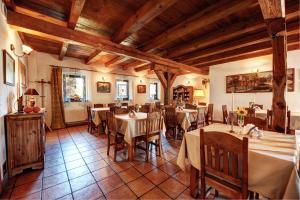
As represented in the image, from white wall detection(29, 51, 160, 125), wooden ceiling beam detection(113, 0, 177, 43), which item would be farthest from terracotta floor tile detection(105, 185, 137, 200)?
white wall detection(29, 51, 160, 125)

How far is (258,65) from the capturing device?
5.18 m

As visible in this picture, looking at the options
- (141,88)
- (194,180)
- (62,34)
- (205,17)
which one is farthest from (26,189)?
(141,88)

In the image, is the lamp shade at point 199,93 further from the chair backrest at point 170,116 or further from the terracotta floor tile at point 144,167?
the terracotta floor tile at point 144,167

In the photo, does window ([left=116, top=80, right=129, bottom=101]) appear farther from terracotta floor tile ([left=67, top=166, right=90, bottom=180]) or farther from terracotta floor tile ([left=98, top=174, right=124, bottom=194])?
terracotta floor tile ([left=98, top=174, right=124, bottom=194])

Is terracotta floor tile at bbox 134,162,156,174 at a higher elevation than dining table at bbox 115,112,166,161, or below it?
below

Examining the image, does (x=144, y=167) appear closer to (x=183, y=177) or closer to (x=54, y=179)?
(x=183, y=177)

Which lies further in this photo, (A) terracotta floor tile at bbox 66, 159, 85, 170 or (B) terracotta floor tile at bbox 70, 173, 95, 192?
(A) terracotta floor tile at bbox 66, 159, 85, 170

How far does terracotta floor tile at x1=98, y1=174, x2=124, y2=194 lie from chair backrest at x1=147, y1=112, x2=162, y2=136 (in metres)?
0.94

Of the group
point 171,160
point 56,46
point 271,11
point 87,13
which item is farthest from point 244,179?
point 56,46

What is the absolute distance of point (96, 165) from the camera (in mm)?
2455

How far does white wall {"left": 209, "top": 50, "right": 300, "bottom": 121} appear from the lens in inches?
173

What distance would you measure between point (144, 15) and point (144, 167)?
8.45ft

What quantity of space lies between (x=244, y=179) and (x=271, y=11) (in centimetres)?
214

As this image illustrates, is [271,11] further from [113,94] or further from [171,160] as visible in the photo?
[113,94]
